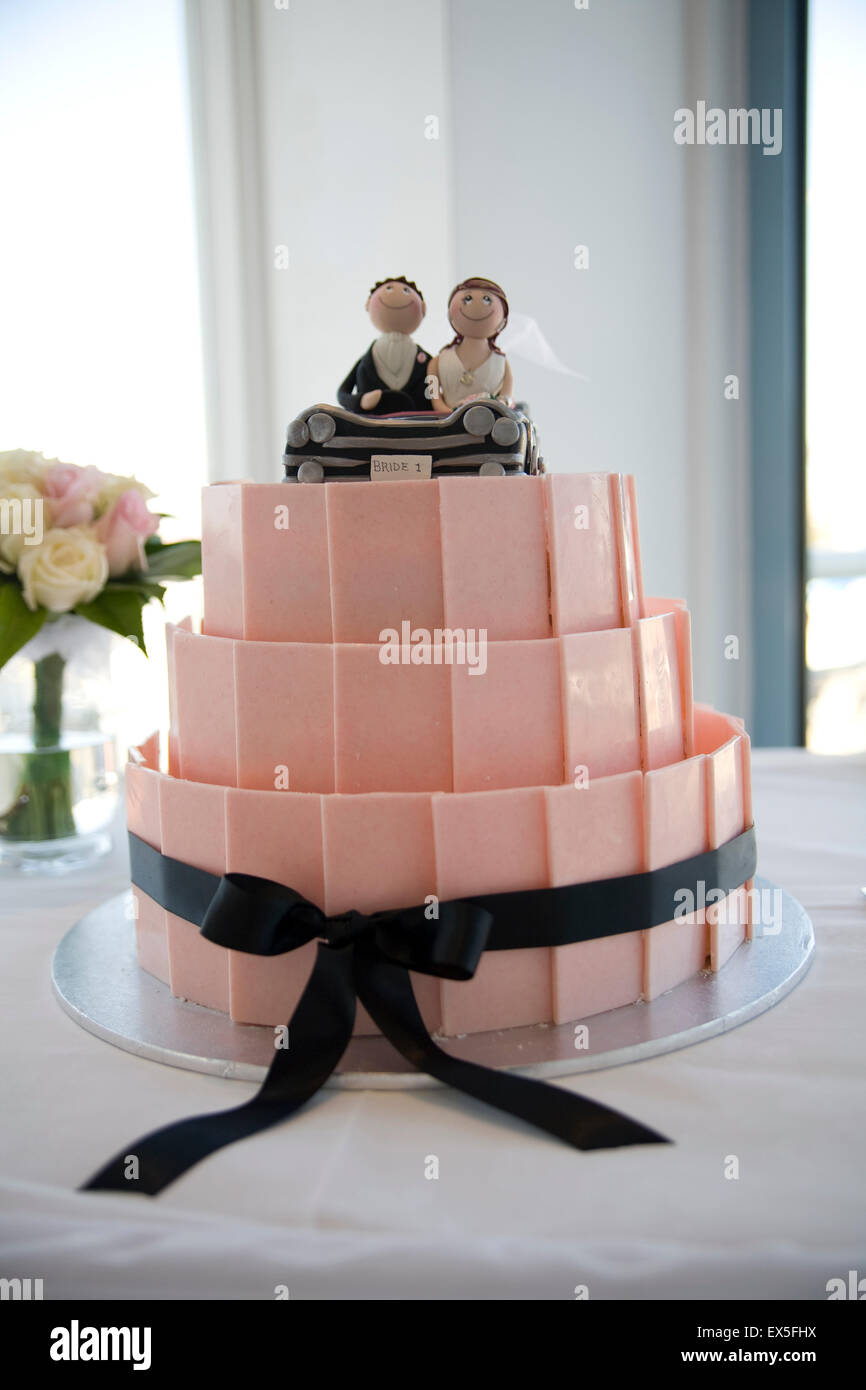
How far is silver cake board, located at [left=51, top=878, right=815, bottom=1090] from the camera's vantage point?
2.64 feet

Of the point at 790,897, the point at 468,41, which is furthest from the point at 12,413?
the point at 790,897

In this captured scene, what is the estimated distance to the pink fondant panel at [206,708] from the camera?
895mm

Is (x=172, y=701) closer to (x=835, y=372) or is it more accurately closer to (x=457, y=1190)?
(x=457, y=1190)

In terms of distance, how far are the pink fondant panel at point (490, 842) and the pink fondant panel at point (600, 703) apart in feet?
0.19

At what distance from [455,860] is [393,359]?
17.4 inches

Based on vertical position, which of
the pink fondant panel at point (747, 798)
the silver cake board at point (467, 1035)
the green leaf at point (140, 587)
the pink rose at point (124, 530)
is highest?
the pink rose at point (124, 530)

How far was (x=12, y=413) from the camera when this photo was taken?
250 centimetres

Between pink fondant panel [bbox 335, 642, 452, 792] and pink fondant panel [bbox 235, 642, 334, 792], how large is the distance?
0.5 inches

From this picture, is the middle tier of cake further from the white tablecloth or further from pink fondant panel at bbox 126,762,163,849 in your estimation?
the white tablecloth

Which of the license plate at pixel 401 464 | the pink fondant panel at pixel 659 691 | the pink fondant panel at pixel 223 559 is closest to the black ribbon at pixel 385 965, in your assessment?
the pink fondant panel at pixel 659 691

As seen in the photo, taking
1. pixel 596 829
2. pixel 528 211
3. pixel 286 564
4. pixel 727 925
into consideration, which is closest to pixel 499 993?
pixel 596 829

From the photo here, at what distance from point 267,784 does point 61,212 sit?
214 cm

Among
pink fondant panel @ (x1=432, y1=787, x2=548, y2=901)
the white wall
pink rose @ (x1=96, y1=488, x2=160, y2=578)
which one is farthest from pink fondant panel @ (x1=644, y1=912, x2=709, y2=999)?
the white wall

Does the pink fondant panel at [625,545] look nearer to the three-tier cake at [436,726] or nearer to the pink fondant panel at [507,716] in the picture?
the three-tier cake at [436,726]
